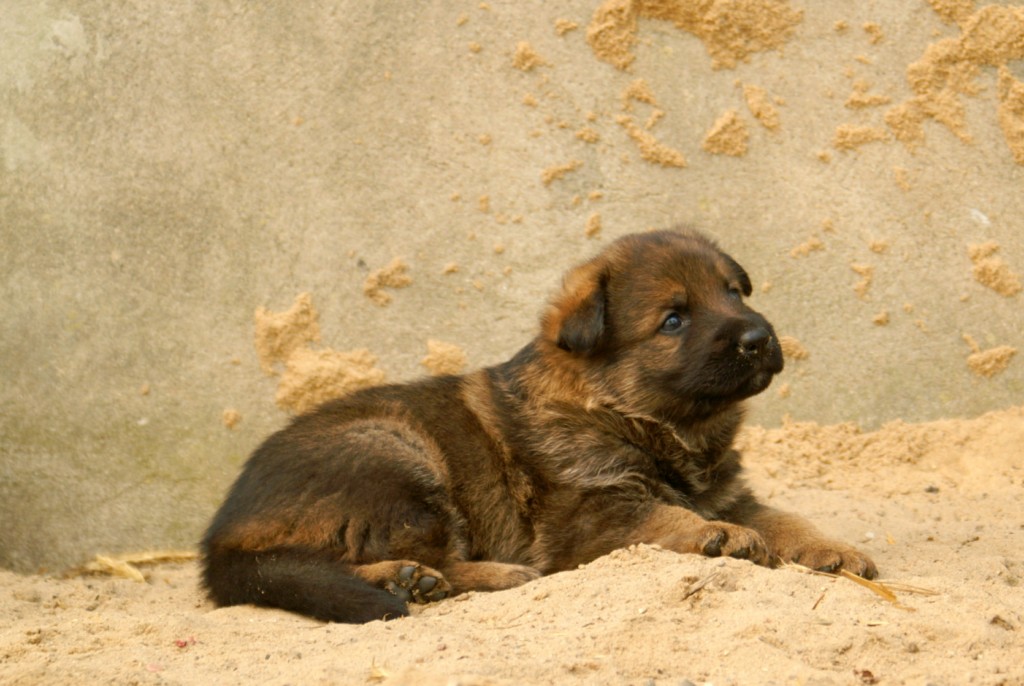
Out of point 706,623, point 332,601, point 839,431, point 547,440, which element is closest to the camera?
point 706,623

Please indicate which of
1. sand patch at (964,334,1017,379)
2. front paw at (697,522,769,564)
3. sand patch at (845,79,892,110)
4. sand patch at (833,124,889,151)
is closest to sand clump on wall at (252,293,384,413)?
front paw at (697,522,769,564)

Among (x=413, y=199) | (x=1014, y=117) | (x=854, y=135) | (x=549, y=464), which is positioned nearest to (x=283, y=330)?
(x=413, y=199)

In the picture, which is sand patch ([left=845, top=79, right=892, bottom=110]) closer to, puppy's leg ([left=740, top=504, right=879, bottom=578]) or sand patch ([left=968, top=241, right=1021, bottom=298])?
sand patch ([left=968, top=241, right=1021, bottom=298])

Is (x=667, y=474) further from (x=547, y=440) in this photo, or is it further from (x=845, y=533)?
(x=845, y=533)

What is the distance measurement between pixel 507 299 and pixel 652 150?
1.26m

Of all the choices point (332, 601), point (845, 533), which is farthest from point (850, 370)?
point (332, 601)

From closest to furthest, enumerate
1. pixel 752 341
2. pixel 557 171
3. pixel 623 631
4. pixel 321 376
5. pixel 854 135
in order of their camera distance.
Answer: pixel 623 631 < pixel 752 341 < pixel 321 376 < pixel 557 171 < pixel 854 135

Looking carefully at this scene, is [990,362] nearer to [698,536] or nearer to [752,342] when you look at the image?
[752,342]

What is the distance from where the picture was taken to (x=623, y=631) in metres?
3.84

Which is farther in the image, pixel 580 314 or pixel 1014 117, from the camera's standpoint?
pixel 1014 117

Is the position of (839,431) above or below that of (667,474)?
below

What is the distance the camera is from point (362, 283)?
7.13m

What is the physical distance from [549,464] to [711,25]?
10.9 ft

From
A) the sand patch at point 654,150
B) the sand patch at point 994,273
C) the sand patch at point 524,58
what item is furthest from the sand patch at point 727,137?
the sand patch at point 994,273
